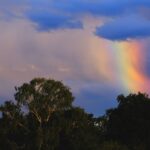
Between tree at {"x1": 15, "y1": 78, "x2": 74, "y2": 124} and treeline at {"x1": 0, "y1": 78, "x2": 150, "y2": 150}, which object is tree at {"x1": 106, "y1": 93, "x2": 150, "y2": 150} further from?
tree at {"x1": 15, "y1": 78, "x2": 74, "y2": 124}

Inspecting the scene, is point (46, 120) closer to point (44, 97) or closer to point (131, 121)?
point (44, 97)

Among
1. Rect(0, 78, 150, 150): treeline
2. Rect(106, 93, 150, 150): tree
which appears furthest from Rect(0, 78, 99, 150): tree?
Rect(106, 93, 150, 150): tree

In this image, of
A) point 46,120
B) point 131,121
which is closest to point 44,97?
point 46,120

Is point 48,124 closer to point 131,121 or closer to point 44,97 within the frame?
point 44,97

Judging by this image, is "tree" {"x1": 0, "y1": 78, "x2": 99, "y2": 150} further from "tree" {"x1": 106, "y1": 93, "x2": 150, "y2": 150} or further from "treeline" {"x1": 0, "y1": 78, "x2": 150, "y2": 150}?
"tree" {"x1": 106, "y1": 93, "x2": 150, "y2": 150}

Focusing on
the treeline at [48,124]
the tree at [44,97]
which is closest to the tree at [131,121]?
the treeline at [48,124]

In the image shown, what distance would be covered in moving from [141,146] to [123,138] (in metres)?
6.79

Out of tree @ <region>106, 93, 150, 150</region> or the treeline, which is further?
tree @ <region>106, 93, 150, 150</region>

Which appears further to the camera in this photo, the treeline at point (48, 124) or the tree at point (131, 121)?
the tree at point (131, 121)

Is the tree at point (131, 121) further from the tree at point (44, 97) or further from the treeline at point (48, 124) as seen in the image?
the tree at point (44, 97)

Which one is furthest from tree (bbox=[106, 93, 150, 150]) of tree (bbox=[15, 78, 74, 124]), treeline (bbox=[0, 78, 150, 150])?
tree (bbox=[15, 78, 74, 124])

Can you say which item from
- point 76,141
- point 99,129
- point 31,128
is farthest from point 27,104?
point 99,129

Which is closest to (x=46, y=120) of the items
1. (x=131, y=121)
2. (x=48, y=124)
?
(x=48, y=124)

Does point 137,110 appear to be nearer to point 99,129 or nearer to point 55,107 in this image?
point 99,129
